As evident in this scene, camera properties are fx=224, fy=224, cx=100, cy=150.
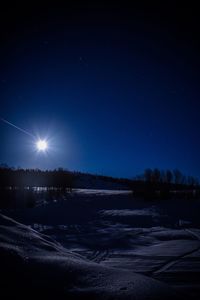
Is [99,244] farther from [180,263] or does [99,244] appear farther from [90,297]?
[90,297]

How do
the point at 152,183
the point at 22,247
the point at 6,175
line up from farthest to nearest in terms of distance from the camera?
the point at 6,175, the point at 152,183, the point at 22,247

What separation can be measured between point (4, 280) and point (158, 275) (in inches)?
110

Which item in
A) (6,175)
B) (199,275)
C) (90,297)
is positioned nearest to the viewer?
(90,297)

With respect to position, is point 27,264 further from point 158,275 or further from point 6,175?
point 6,175

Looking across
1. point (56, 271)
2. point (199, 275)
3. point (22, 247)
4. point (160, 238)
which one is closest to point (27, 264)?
point (56, 271)

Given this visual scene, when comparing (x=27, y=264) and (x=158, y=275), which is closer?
(x=27, y=264)

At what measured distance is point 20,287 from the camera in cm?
198

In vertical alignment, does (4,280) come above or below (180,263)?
above

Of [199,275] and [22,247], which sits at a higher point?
[22,247]

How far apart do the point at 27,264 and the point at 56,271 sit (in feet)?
1.06

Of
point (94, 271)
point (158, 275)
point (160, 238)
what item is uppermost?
point (94, 271)

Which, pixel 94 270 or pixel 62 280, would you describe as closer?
pixel 62 280

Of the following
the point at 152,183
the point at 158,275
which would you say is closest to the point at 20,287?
the point at 158,275

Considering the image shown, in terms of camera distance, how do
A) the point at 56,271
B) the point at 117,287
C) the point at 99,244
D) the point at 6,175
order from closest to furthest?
the point at 117,287, the point at 56,271, the point at 99,244, the point at 6,175
